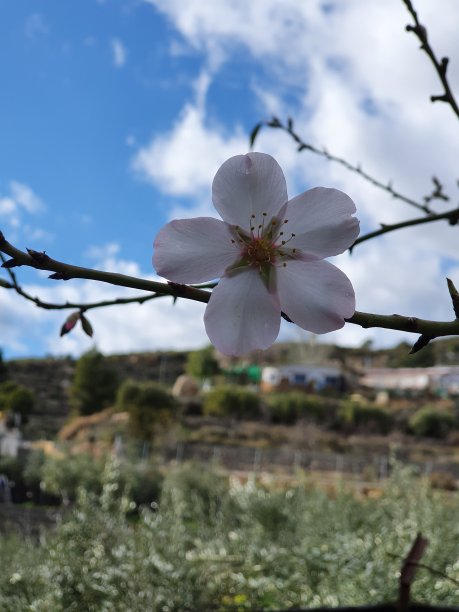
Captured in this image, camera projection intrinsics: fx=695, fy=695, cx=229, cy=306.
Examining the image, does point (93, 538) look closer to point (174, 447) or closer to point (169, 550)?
point (169, 550)

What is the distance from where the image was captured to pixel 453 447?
21.5 meters

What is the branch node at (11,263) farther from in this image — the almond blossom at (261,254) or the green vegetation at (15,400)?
the green vegetation at (15,400)

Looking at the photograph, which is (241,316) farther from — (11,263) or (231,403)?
(231,403)

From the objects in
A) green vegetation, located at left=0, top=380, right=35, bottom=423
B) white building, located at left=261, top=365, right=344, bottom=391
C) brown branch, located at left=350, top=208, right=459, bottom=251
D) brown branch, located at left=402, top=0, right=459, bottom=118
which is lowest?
green vegetation, located at left=0, top=380, right=35, bottom=423

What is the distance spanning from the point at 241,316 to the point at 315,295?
0.04 m

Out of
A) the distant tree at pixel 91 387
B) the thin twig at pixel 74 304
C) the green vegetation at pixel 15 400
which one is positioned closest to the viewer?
the thin twig at pixel 74 304

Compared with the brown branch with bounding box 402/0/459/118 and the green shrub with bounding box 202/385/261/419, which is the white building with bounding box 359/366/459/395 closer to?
the green shrub with bounding box 202/385/261/419

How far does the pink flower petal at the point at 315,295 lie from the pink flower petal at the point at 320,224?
0.6 inches

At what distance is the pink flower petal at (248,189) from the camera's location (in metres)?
0.42

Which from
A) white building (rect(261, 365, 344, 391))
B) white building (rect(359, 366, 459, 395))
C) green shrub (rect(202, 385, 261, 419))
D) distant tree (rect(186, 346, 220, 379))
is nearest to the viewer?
green shrub (rect(202, 385, 261, 419))

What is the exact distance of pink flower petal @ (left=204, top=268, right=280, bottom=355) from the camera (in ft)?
1.30

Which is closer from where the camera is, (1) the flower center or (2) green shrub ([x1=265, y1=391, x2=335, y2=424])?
(1) the flower center

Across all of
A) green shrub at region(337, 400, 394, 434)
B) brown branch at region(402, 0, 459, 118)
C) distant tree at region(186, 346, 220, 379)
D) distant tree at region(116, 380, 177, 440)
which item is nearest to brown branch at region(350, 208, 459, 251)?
brown branch at region(402, 0, 459, 118)

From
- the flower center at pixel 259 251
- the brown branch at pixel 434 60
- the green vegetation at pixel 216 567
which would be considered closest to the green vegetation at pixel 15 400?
the green vegetation at pixel 216 567
